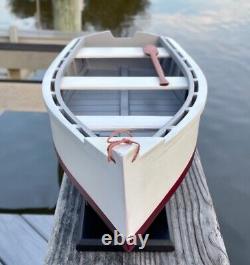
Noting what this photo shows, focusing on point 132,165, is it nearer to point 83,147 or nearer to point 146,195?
point 146,195

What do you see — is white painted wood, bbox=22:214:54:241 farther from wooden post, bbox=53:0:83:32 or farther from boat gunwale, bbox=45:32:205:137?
wooden post, bbox=53:0:83:32

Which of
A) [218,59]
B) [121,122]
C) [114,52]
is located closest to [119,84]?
[121,122]

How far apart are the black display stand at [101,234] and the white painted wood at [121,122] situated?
59 centimetres

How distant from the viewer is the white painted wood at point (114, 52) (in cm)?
405

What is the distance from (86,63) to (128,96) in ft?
3.24

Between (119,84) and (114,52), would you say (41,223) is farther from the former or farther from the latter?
(114,52)

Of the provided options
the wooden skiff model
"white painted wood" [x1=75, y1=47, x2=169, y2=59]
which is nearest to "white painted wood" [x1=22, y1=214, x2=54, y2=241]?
the wooden skiff model

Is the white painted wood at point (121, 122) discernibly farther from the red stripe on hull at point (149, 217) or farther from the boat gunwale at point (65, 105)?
the red stripe on hull at point (149, 217)

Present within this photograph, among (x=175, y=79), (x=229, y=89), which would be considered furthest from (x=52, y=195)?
(x=229, y=89)

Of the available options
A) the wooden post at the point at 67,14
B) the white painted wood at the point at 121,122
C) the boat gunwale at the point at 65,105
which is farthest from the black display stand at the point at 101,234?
the wooden post at the point at 67,14

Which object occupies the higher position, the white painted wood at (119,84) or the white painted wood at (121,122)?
the white painted wood at (119,84)

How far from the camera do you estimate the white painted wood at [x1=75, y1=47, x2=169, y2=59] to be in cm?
405

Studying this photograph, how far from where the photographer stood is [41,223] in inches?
125

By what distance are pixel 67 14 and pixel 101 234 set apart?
532cm
